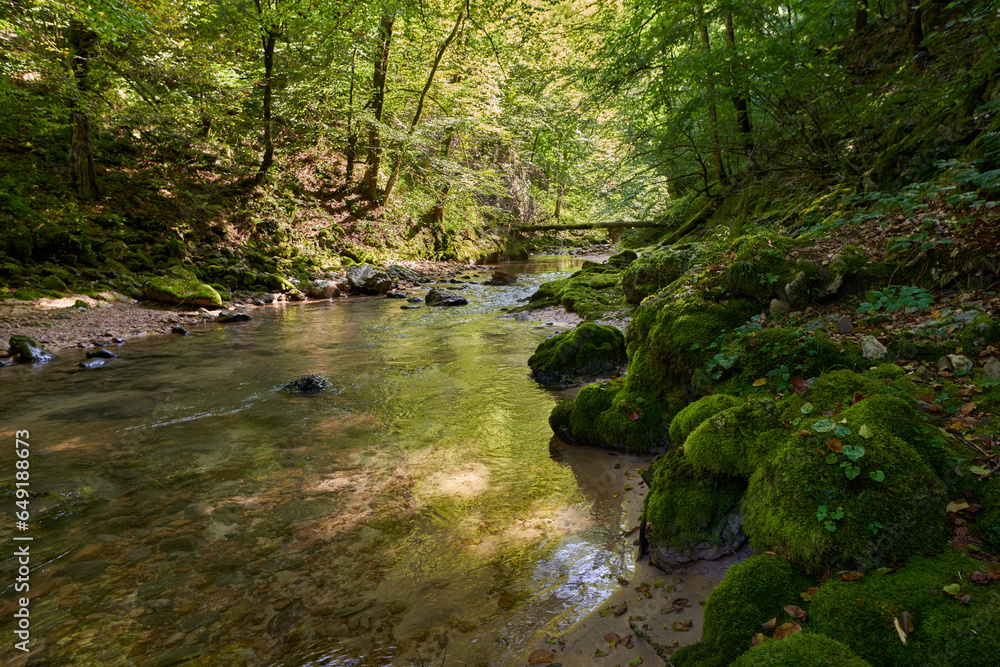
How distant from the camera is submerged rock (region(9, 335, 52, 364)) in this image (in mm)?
8055

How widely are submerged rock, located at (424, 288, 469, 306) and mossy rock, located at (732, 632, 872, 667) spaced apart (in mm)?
12582

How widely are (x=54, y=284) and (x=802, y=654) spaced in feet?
47.7

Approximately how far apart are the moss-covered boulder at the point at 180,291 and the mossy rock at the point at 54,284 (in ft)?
5.12

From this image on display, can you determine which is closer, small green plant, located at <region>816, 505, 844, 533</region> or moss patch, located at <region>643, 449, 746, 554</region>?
small green plant, located at <region>816, 505, 844, 533</region>

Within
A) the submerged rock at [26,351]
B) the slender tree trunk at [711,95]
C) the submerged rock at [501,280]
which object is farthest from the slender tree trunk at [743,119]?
the submerged rock at [26,351]

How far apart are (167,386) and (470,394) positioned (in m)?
4.61

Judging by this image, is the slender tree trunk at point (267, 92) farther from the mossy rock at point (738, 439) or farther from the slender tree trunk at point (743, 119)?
the mossy rock at point (738, 439)

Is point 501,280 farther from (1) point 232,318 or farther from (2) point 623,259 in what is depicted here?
(1) point 232,318

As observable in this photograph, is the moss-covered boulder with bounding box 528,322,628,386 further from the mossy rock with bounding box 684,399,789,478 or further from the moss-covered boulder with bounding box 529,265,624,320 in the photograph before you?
the mossy rock with bounding box 684,399,789,478

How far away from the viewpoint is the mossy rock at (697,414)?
128 inches

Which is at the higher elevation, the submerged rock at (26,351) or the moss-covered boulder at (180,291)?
the moss-covered boulder at (180,291)

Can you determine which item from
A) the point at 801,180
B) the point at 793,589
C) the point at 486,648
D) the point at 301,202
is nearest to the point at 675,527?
the point at 793,589

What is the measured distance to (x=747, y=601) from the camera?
2049 mm

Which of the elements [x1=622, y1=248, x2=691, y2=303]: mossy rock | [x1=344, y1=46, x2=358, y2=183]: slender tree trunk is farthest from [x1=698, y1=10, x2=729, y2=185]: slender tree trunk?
[x1=344, y1=46, x2=358, y2=183]: slender tree trunk
